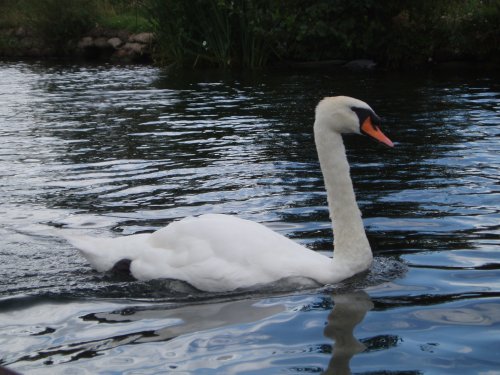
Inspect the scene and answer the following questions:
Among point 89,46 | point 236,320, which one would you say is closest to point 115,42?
point 89,46

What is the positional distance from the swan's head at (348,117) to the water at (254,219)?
0.86 m

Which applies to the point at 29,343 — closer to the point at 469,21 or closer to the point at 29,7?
the point at 469,21

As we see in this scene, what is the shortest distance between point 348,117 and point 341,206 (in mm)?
526

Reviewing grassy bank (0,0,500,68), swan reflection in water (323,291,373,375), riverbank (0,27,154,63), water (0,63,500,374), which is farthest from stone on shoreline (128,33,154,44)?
swan reflection in water (323,291,373,375)

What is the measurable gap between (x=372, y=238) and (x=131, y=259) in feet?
5.93

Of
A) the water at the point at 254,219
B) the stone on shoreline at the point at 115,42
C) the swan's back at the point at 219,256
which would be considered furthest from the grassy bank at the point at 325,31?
the swan's back at the point at 219,256

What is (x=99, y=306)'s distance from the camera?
4902 mm

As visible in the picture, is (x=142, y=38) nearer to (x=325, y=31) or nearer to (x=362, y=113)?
(x=325, y=31)

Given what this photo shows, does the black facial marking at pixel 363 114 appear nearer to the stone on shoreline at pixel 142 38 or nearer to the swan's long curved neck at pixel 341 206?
the swan's long curved neck at pixel 341 206

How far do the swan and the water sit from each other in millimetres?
94

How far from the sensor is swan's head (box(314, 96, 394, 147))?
5.27m

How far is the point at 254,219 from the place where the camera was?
682 centimetres

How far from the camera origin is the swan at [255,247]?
4980mm

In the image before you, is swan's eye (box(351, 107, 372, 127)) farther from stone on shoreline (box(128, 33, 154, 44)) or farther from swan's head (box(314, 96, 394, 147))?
stone on shoreline (box(128, 33, 154, 44))
